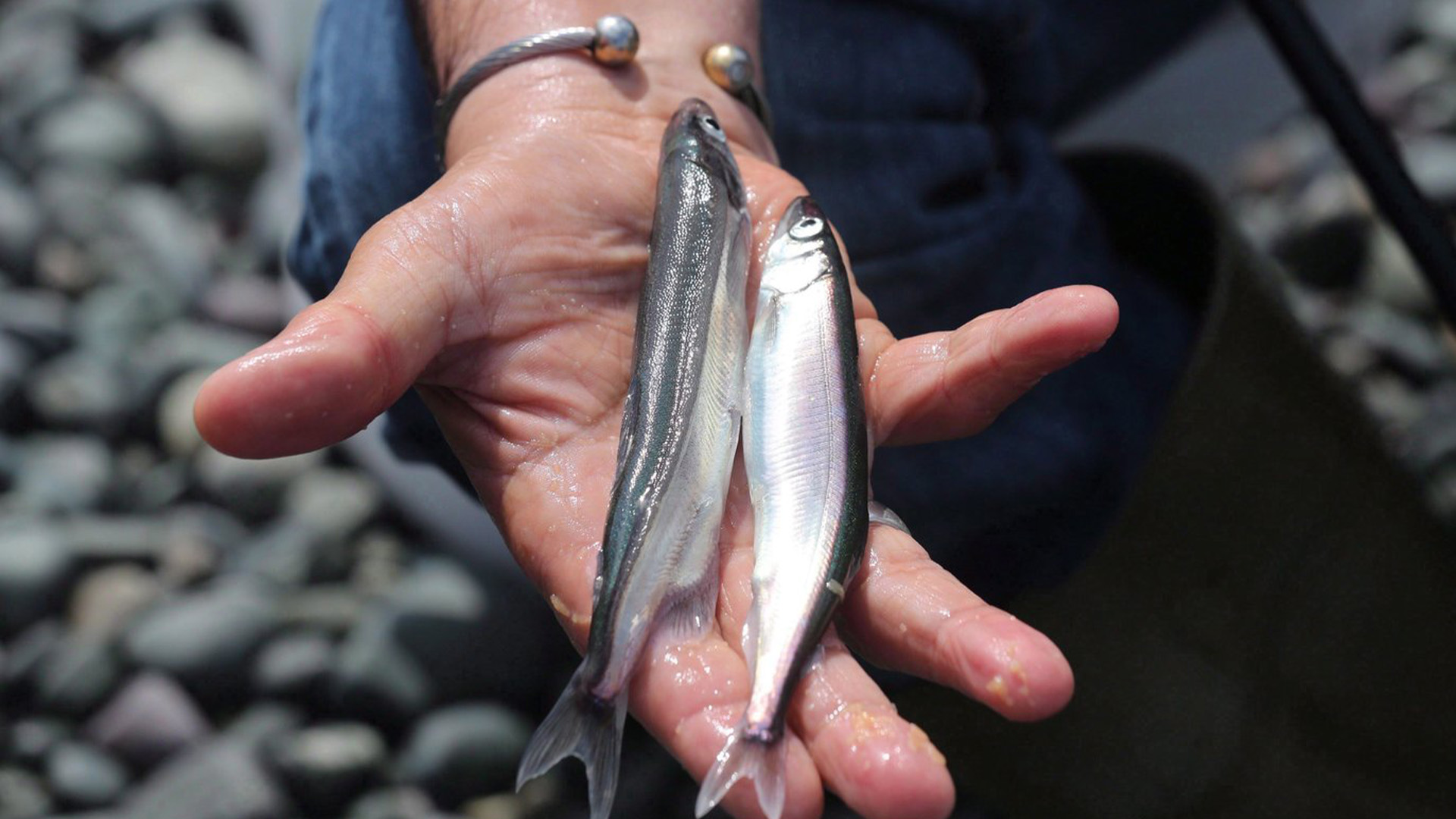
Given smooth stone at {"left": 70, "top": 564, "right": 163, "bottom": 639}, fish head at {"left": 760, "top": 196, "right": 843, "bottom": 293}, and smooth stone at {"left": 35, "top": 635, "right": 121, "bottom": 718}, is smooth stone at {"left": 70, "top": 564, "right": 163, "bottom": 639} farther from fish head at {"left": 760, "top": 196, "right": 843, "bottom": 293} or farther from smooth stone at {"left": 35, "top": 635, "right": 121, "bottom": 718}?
fish head at {"left": 760, "top": 196, "right": 843, "bottom": 293}

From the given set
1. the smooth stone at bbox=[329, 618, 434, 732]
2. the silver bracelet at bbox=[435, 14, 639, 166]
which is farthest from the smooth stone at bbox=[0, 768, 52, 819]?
the silver bracelet at bbox=[435, 14, 639, 166]

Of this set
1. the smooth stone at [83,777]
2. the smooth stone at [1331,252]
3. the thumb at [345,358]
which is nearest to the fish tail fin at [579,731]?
the thumb at [345,358]

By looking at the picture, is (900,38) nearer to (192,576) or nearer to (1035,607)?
(1035,607)

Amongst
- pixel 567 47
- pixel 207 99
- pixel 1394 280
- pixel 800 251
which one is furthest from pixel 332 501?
pixel 1394 280

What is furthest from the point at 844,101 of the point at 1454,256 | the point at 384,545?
the point at 384,545

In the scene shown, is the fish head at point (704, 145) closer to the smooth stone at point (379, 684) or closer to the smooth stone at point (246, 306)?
the smooth stone at point (379, 684)

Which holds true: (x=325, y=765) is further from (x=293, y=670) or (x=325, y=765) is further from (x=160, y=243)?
(x=160, y=243)
